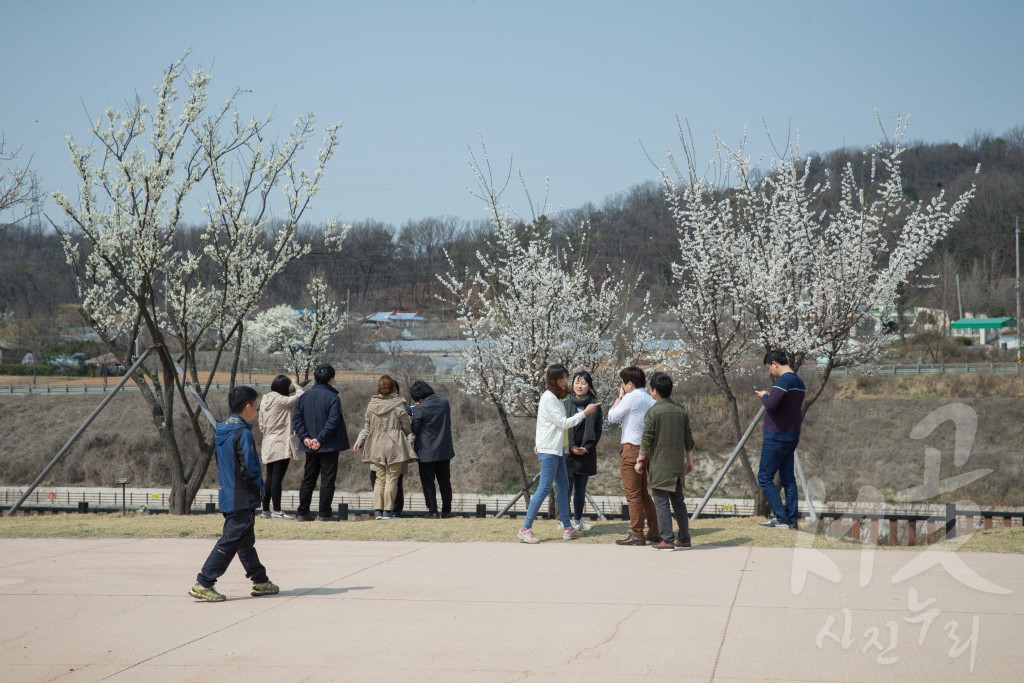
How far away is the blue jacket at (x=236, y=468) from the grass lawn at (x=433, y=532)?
3286 mm

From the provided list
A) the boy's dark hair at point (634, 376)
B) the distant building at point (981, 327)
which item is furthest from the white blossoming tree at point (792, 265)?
the distant building at point (981, 327)

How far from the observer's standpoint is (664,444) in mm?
9281

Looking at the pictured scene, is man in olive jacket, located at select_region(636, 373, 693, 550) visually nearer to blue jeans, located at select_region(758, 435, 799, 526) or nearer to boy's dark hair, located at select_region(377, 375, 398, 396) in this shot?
blue jeans, located at select_region(758, 435, 799, 526)

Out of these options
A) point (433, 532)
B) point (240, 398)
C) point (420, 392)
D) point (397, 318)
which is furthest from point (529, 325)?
point (397, 318)

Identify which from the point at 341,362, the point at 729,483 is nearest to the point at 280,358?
the point at 341,362

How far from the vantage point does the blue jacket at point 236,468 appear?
7348mm

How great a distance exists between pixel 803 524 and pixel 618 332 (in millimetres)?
8705

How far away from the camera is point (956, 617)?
21.1 ft

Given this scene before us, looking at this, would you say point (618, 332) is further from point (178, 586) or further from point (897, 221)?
point (178, 586)

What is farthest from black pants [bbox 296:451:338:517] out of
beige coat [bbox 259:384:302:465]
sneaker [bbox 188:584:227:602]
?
sneaker [bbox 188:584:227:602]

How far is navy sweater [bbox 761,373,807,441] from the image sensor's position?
1032 cm

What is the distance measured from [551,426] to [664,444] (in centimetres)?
118

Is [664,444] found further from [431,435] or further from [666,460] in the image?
[431,435]

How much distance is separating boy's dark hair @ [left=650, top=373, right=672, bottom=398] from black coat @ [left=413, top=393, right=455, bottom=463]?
3786 millimetres
